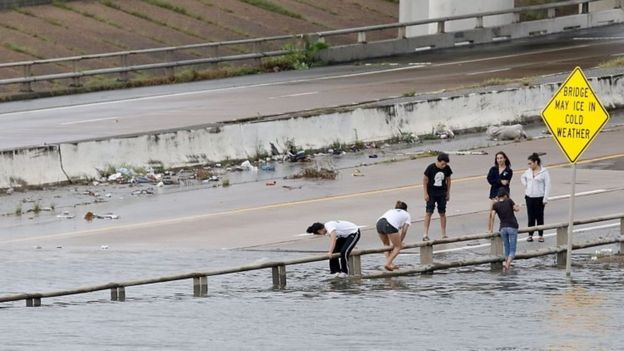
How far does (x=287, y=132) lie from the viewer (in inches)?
1441

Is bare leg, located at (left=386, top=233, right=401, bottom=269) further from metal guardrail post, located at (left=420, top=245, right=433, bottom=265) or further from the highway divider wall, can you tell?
the highway divider wall

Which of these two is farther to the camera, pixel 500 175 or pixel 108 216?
pixel 108 216

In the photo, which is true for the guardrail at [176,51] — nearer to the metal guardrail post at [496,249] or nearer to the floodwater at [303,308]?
the floodwater at [303,308]

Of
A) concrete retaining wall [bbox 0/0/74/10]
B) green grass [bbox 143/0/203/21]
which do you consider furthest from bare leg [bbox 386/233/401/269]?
green grass [bbox 143/0/203/21]

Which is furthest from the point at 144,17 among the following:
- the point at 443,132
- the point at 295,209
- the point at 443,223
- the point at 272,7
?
the point at 443,223

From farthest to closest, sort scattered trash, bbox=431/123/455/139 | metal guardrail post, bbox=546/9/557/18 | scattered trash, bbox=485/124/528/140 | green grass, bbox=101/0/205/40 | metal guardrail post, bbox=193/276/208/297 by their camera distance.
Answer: metal guardrail post, bbox=546/9/557/18
green grass, bbox=101/0/205/40
scattered trash, bbox=431/123/455/139
scattered trash, bbox=485/124/528/140
metal guardrail post, bbox=193/276/208/297

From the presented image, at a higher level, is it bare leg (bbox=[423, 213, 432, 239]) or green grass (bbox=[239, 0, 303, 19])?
green grass (bbox=[239, 0, 303, 19])

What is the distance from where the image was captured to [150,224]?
29000 mm

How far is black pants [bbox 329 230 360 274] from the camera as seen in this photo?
23203mm

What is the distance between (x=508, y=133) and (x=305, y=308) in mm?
18759

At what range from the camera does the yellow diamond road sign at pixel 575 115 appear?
2339cm

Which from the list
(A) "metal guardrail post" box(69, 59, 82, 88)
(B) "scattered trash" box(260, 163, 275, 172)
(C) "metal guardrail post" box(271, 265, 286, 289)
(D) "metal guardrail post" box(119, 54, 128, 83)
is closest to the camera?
(C) "metal guardrail post" box(271, 265, 286, 289)

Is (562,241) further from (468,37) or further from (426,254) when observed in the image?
(468,37)

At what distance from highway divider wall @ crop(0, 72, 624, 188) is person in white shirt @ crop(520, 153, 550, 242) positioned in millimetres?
10332
